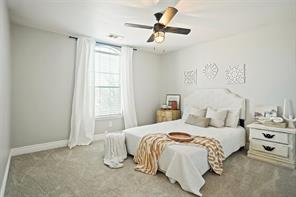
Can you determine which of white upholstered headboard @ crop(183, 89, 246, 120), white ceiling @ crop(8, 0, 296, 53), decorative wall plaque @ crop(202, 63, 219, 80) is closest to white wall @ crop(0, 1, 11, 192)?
white ceiling @ crop(8, 0, 296, 53)

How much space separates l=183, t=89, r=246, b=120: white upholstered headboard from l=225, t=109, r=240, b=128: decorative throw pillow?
0.14m

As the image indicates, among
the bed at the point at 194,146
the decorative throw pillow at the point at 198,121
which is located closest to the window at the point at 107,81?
the bed at the point at 194,146

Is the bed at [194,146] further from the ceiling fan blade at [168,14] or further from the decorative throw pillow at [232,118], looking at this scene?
the ceiling fan blade at [168,14]

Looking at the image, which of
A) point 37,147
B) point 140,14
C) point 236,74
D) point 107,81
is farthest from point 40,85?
point 236,74

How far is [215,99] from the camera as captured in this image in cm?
427

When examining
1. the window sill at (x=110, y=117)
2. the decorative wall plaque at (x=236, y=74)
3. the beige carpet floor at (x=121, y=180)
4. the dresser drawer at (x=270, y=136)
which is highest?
the decorative wall plaque at (x=236, y=74)

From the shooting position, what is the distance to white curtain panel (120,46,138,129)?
16.2 feet

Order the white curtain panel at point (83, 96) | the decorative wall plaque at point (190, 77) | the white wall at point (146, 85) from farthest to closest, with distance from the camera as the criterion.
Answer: the white wall at point (146, 85) → the decorative wall plaque at point (190, 77) → the white curtain panel at point (83, 96)

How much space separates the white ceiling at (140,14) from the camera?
102 inches

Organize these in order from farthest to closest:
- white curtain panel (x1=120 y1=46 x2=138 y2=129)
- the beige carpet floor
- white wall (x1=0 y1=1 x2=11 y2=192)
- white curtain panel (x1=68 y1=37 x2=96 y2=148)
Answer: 1. white curtain panel (x1=120 y1=46 x2=138 y2=129)
2. white curtain panel (x1=68 y1=37 x2=96 y2=148)
3. the beige carpet floor
4. white wall (x1=0 y1=1 x2=11 y2=192)

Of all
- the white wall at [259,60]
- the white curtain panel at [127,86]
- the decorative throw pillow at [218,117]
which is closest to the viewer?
the white wall at [259,60]

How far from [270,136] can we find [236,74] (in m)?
1.49

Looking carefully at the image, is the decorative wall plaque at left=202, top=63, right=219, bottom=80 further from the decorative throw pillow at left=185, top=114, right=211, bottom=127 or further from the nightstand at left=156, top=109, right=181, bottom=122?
the nightstand at left=156, top=109, right=181, bottom=122

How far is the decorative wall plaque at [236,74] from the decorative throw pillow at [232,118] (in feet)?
2.21
